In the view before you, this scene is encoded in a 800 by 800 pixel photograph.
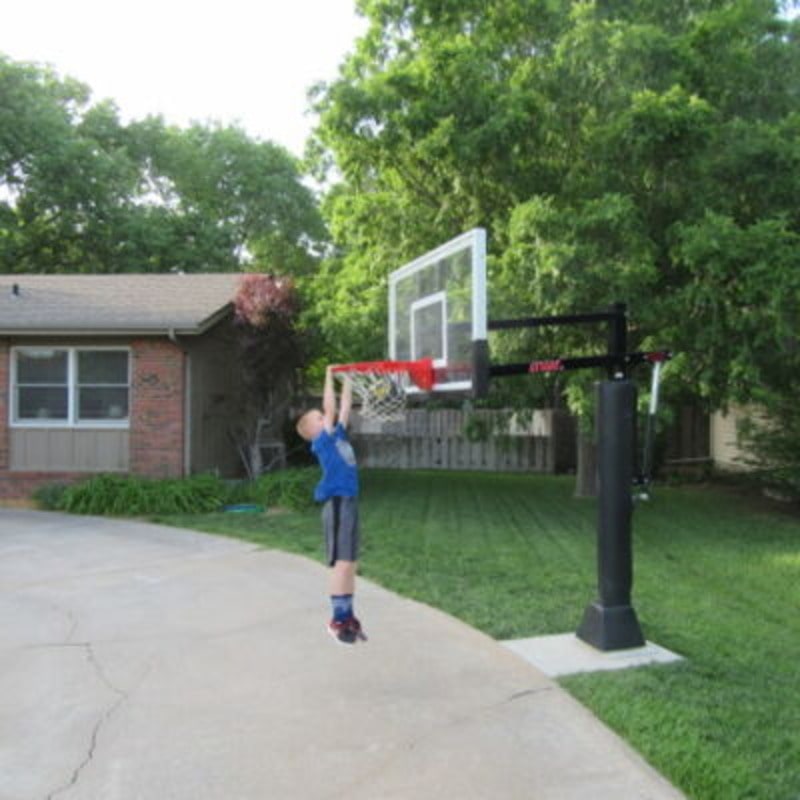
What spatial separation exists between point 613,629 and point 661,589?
7.20 ft

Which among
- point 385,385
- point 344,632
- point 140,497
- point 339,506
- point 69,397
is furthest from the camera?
point 69,397

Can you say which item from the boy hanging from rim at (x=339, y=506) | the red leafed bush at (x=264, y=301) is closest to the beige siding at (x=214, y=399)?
the red leafed bush at (x=264, y=301)

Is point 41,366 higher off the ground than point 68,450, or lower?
higher

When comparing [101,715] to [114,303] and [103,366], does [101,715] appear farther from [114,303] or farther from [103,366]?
[114,303]

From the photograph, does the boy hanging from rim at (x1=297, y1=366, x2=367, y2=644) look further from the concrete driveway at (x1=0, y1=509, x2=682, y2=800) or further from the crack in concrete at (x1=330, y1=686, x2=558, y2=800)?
the crack in concrete at (x1=330, y1=686, x2=558, y2=800)

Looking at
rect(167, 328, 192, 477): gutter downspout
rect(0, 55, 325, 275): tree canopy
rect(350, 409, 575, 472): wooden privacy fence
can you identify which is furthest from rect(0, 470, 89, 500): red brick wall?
rect(0, 55, 325, 275): tree canopy

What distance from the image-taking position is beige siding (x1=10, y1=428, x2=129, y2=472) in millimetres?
14516

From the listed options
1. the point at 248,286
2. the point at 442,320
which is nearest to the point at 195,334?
the point at 248,286

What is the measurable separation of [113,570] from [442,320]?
14.6ft

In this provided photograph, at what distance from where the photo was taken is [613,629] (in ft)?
19.6

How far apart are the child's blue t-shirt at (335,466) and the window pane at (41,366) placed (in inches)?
415

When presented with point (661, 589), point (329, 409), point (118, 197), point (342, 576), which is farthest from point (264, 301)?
point (118, 197)

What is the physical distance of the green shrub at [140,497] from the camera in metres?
12.9

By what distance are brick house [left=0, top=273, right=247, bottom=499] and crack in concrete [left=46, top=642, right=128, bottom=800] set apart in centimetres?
817
